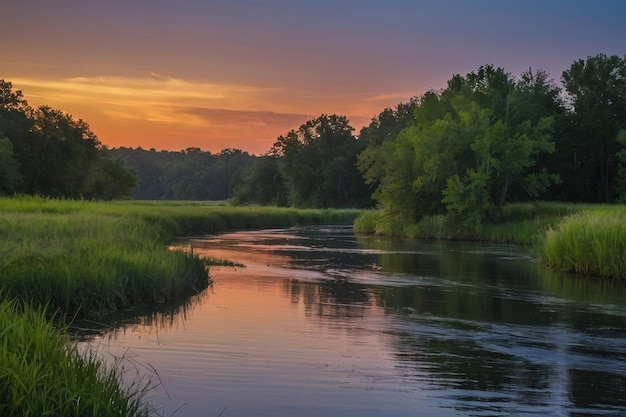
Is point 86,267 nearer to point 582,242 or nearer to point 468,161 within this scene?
point 582,242

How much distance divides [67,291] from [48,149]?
69007 millimetres

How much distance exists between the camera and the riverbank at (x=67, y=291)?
22.2 feet

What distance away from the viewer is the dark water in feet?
31.3

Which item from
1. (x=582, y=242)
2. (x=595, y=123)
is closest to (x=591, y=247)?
(x=582, y=242)

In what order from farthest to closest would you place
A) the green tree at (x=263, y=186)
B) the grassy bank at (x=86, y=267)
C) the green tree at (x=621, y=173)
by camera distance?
the green tree at (x=263, y=186) < the green tree at (x=621, y=173) < the grassy bank at (x=86, y=267)

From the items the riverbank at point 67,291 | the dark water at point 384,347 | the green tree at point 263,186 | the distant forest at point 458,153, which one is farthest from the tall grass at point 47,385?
the green tree at point 263,186

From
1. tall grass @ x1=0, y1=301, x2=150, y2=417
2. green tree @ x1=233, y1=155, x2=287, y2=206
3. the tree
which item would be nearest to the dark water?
tall grass @ x1=0, y1=301, x2=150, y2=417

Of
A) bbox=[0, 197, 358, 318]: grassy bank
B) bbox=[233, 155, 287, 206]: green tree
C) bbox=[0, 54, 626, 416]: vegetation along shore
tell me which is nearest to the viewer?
bbox=[0, 54, 626, 416]: vegetation along shore

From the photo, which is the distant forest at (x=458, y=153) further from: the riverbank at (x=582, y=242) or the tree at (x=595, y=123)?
the riverbank at (x=582, y=242)

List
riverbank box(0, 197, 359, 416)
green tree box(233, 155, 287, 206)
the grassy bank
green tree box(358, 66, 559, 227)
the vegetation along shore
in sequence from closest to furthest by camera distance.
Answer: riverbank box(0, 197, 359, 416) < the vegetation along shore < the grassy bank < green tree box(358, 66, 559, 227) < green tree box(233, 155, 287, 206)

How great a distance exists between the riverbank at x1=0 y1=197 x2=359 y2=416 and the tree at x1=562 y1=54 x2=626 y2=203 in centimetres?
5137

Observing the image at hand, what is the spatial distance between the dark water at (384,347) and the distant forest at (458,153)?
97.7ft

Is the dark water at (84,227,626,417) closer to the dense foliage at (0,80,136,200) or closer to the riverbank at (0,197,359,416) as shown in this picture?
the riverbank at (0,197,359,416)

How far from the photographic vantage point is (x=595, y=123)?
239 ft
